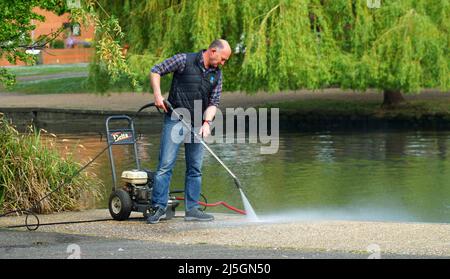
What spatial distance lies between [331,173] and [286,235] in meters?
8.51

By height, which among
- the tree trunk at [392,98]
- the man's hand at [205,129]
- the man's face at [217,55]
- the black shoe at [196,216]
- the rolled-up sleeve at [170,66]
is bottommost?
the tree trunk at [392,98]

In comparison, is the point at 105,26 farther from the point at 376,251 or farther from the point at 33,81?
the point at 33,81

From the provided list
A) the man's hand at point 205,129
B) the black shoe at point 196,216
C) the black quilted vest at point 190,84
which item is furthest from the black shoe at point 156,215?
the black quilted vest at point 190,84

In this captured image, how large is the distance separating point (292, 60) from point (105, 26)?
14.0m

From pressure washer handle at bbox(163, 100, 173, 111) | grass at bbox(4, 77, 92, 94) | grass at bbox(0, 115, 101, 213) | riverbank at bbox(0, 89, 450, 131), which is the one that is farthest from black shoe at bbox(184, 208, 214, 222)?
grass at bbox(4, 77, 92, 94)

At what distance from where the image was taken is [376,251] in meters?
9.12

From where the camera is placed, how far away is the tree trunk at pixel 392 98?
31.1 m

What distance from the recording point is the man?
35.9ft

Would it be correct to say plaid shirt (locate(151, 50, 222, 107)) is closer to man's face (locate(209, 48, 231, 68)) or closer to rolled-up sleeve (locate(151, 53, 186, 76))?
rolled-up sleeve (locate(151, 53, 186, 76))

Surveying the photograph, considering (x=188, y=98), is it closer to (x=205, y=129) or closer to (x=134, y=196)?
(x=205, y=129)

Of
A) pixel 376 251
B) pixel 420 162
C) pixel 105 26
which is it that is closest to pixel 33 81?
pixel 420 162

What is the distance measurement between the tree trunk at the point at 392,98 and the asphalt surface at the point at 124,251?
21767 millimetres

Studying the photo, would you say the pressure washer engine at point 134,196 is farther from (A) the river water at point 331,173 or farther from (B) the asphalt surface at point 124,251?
(A) the river water at point 331,173

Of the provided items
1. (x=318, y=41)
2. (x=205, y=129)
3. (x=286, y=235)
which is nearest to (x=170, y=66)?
(x=205, y=129)
